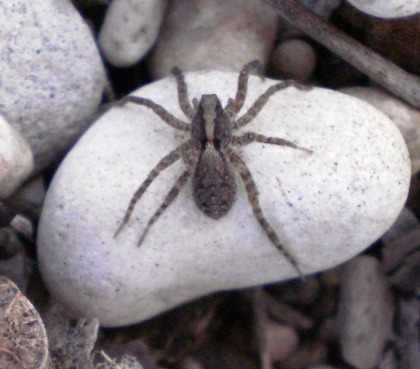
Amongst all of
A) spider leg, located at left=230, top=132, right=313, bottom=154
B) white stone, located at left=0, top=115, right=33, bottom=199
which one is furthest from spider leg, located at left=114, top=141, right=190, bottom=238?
white stone, located at left=0, top=115, right=33, bottom=199

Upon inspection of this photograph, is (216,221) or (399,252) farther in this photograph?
(399,252)

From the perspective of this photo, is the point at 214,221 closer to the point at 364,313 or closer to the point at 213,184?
the point at 213,184

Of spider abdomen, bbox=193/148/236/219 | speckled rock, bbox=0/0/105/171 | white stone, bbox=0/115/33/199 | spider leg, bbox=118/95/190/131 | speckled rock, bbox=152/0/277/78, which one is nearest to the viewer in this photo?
white stone, bbox=0/115/33/199

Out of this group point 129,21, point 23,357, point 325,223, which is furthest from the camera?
point 129,21

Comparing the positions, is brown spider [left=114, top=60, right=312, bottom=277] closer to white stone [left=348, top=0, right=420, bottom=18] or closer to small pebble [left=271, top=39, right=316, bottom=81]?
small pebble [left=271, top=39, right=316, bottom=81]

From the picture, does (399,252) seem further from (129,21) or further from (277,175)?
(129,21)

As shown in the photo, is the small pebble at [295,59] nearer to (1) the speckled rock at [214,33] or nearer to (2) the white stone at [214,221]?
(1) the speckled rock at [214,33]

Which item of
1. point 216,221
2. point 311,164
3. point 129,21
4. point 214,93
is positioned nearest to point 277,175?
point 311,164
